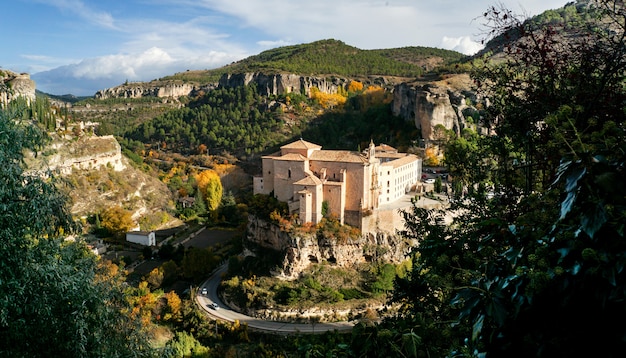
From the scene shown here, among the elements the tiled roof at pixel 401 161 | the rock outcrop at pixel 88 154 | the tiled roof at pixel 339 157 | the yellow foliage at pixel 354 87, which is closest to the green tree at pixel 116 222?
the rock outcrop at pixel 88 154

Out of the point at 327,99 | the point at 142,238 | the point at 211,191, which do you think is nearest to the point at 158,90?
the point at 327,99

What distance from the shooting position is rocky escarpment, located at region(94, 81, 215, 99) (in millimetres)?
81938

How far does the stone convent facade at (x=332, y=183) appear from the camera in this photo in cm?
2362

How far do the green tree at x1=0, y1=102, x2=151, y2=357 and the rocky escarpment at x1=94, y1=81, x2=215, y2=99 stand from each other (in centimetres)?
8007

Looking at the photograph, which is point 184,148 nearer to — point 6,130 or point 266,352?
point 266,352

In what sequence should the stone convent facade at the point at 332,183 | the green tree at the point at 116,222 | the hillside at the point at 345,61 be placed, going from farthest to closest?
the hillside at the point at 345,61 → the green tree at the point at 116,222 → the stone convent facade at the point at 332,183

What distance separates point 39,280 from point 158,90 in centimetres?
8280

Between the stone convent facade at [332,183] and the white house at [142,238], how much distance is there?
483 inches

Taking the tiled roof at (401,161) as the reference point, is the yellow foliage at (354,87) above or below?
above

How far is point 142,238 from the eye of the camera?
108 feet

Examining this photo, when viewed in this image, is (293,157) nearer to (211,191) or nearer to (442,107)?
(442,107)

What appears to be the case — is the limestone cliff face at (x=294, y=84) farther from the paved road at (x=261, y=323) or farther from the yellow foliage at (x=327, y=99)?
the paved road at (x=261, y=323)

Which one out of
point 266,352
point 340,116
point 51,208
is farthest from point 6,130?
point 340,116

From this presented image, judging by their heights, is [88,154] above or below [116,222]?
above
